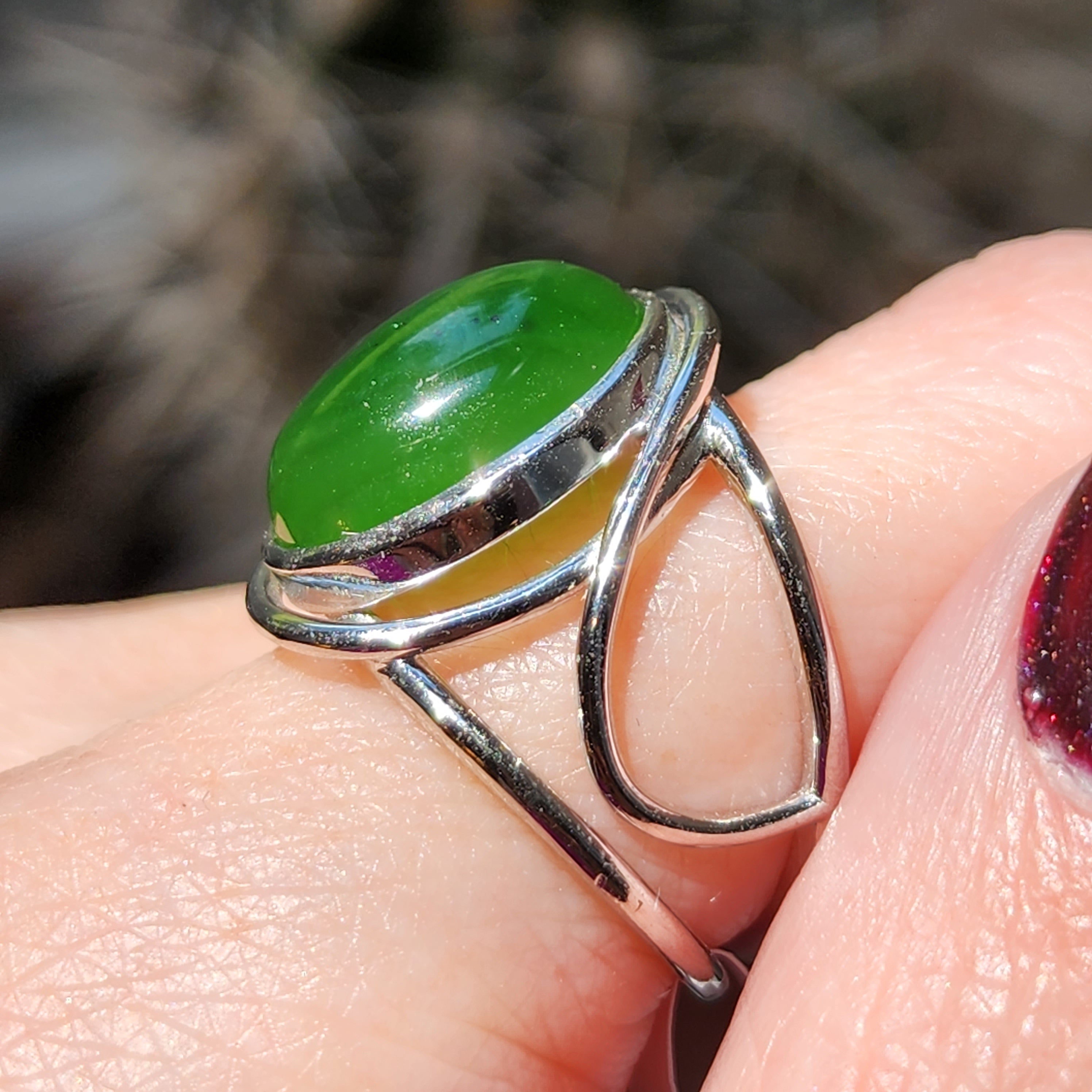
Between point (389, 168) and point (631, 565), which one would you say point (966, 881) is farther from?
point (389, 168)

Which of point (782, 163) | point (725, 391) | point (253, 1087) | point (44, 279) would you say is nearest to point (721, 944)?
point (253, 1087)

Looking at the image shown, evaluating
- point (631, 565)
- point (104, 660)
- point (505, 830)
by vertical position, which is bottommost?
point (104, 660)

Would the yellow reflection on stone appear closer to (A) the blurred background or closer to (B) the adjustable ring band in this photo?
(B) the adjustable ring band

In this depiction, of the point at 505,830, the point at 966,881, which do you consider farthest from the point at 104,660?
the point at 966,881

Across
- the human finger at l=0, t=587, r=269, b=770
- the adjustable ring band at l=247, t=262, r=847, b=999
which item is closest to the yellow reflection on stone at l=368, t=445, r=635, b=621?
the adjustable ring band at l=247, t=262, r=847, b=999

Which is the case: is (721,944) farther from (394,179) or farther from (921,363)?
(394,179)

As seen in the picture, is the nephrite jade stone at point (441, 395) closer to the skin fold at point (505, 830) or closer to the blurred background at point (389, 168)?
the skin fold at point (505, 830)
